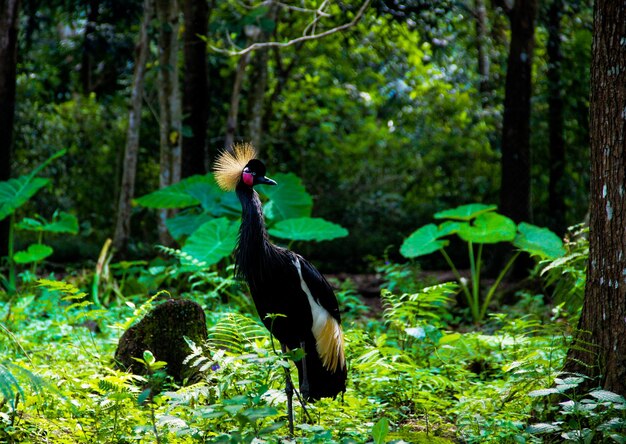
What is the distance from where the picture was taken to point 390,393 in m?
4.00

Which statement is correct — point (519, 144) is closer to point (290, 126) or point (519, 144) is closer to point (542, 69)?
point (542, 69)

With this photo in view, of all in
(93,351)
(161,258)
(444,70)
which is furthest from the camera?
(444,70)

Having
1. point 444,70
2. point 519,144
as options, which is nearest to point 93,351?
point 519,144

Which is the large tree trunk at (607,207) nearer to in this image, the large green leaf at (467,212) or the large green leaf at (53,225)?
the large green leaf at (467,212)

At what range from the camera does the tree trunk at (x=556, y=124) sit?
377 inches

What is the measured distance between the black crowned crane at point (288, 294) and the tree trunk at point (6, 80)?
5201 millimetres

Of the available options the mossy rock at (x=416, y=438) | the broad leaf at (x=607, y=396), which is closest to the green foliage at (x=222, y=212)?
the mossy rock at (x=416, y=438)

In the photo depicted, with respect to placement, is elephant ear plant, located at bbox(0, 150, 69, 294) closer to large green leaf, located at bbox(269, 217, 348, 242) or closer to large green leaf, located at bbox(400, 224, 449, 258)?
large green leaf, located at bbox(269, 217, 348, 242)

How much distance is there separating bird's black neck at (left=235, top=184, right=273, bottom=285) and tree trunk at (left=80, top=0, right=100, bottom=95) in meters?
8.87

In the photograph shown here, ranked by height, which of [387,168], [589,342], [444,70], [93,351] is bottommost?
[93,351]

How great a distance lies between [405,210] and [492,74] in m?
3.14

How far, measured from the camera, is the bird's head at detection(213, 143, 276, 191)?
382 centimetres

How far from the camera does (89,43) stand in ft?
38.6

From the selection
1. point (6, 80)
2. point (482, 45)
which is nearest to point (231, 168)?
point (6, 80)
